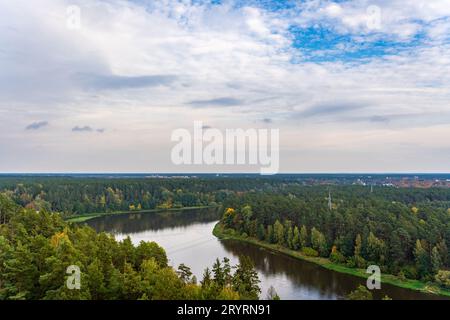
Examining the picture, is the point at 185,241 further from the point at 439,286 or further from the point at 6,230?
the point at 439,286

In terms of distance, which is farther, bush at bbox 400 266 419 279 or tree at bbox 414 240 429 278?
bush at bbox 400 266 419 279

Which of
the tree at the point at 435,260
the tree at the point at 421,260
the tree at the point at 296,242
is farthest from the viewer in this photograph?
the tree at the point at 296,242

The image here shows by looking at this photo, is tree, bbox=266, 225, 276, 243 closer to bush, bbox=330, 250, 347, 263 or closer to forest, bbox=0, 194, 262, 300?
bush, bbox=330, 250, 347, 263

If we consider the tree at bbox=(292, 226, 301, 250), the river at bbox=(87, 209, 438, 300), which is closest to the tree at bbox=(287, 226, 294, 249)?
the tree at bbox=(292, 226, 301, 250)

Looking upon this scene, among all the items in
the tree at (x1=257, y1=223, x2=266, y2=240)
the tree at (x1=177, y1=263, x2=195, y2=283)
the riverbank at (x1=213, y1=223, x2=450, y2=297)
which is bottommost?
the riverbank at (x1=213, y1=223, x2=450, y2=297)

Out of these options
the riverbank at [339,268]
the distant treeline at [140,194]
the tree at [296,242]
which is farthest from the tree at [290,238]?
the distant treeline at [140,194]

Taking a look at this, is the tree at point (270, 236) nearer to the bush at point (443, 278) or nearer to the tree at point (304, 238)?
the tree at point (304, 238)

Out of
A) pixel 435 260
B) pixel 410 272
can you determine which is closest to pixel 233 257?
pixel 410 272

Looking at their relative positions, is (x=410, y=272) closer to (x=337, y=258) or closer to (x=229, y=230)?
(x=337, y=258)
